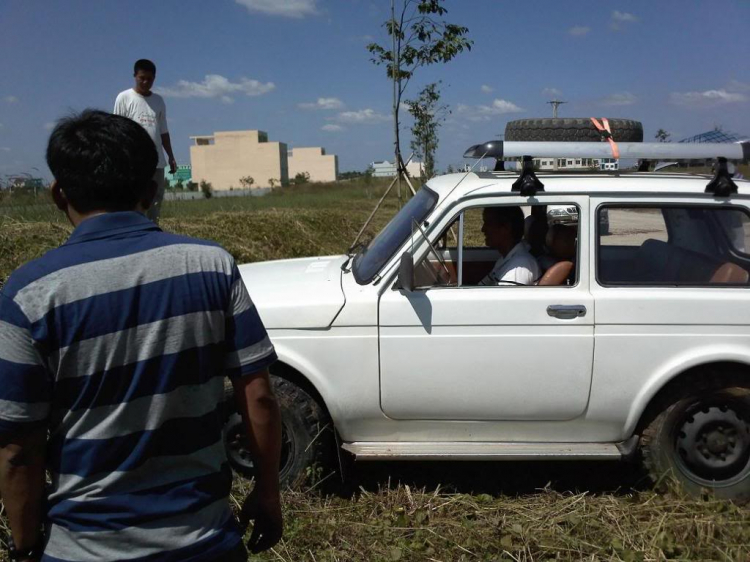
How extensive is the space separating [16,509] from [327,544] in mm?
1958

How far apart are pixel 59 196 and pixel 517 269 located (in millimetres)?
2702

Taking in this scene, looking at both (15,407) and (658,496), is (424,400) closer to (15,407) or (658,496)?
(658,496)

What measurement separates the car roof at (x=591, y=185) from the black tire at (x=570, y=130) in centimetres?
43

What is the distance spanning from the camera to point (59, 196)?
1.58 m

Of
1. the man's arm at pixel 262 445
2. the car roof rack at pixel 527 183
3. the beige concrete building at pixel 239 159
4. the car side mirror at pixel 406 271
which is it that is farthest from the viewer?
the beige concrete building at pixel 239 159

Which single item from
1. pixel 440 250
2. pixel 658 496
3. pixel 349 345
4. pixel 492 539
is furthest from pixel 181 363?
pixel 658 496

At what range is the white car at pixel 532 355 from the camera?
3426mm

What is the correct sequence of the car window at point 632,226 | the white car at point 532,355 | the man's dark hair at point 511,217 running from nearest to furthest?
the white car at point 532,355 < the car window at point 632,226 < the man's dark hair at point 511,217

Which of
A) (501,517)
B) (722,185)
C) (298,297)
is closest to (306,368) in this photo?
(298,297)

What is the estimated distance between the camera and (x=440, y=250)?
4.02 metres

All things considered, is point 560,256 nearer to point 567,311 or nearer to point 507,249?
point 507,249

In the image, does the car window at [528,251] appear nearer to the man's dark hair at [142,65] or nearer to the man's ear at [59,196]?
the man's ear at [59,196]

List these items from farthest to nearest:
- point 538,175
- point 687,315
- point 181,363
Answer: point 538,175 < point 687,315 < point 181,363

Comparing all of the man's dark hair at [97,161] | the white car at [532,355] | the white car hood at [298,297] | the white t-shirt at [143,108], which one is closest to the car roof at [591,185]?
the white car at [532,355]
